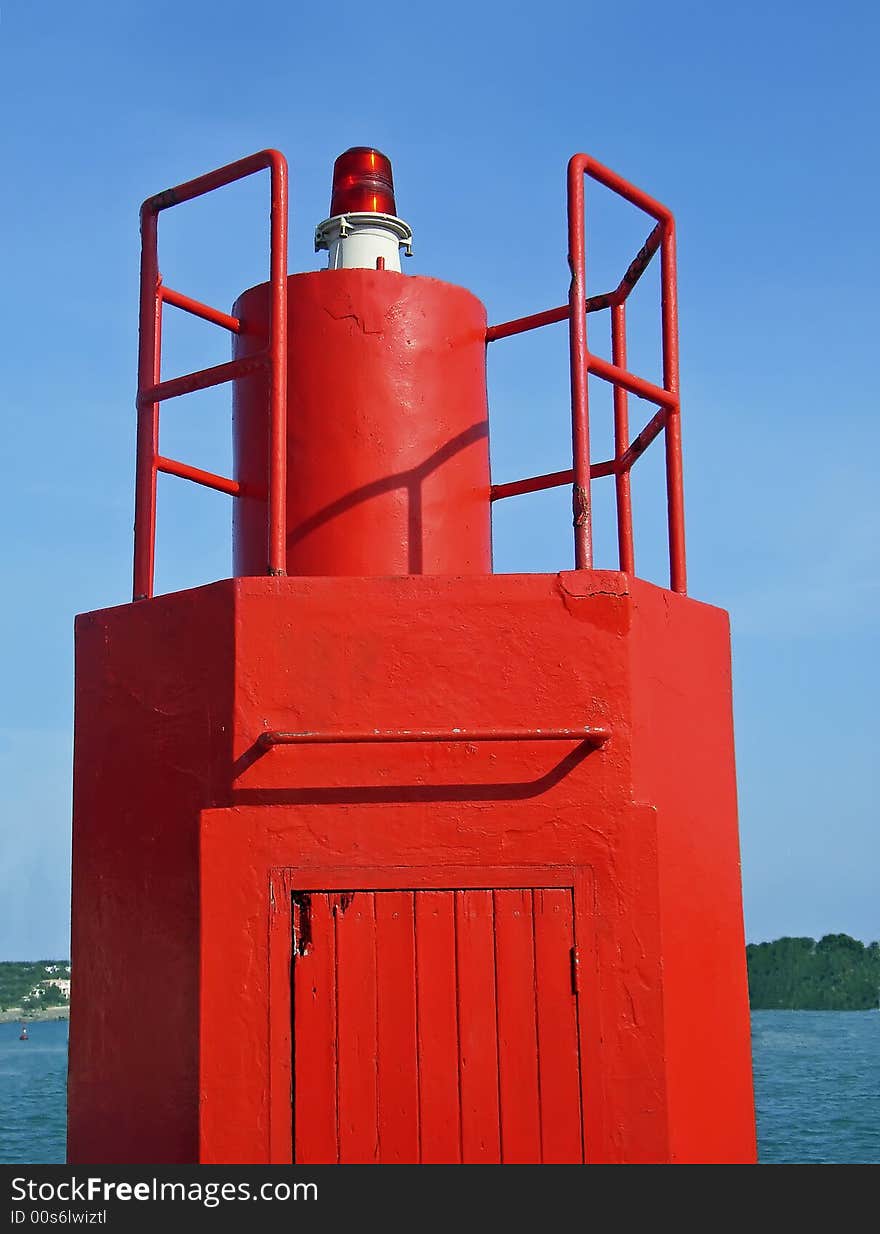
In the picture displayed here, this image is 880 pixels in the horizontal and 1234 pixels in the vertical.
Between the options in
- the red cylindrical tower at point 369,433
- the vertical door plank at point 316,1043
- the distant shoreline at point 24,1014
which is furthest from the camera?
the distant shoreline at point 24,1014

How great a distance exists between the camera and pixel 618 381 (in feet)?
15.6

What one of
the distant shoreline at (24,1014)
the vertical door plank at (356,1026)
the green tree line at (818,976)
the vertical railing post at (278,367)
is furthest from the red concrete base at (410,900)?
the distant shoreline at (24,1014)

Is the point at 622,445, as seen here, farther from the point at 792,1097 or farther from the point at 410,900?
the point at 792,1097

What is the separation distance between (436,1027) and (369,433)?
2095 mm

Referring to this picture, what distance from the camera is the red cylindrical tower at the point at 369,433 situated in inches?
201

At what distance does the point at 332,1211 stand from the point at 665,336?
3135mm

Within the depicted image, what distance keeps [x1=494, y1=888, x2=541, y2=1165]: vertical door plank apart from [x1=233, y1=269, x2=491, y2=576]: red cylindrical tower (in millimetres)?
1379

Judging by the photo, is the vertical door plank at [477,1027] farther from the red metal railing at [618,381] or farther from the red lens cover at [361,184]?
the red lens cover at [361,184]

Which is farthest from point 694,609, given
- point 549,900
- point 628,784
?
point 549,900

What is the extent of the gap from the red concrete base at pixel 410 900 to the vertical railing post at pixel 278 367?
0.17 m

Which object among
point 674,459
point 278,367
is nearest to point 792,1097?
point 674,459

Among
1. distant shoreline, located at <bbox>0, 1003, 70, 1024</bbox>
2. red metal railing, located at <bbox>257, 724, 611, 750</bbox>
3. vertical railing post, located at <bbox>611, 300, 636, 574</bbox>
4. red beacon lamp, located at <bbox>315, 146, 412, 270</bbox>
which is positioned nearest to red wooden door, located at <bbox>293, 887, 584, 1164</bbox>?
red metal railing, located at <bbox>257, 724, 611, 750</bbox>

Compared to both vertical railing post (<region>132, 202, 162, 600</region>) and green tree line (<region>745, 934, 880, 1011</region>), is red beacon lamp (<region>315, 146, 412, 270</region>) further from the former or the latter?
green tree line (<region>745, 934, 880, 1011</region>)

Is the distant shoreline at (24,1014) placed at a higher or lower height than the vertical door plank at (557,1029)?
lower
